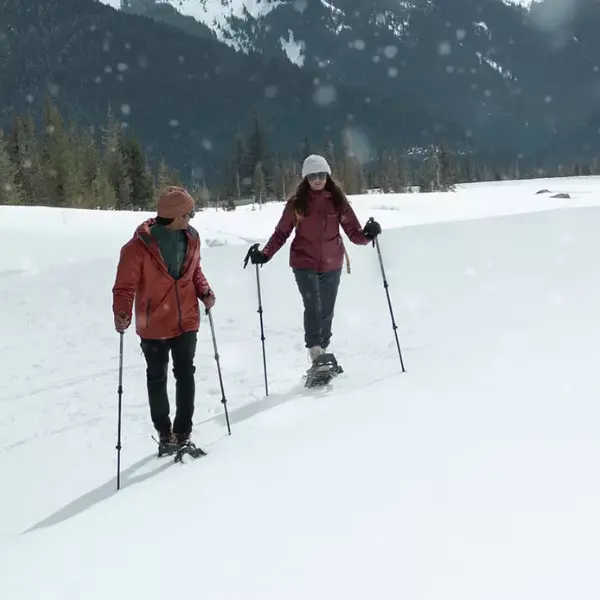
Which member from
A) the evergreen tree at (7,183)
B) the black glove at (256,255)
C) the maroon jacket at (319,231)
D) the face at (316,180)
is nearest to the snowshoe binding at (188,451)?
the black glove at (256,255)

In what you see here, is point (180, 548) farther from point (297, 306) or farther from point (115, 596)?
point (297, 306)

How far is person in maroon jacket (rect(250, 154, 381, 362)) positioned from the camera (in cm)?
611

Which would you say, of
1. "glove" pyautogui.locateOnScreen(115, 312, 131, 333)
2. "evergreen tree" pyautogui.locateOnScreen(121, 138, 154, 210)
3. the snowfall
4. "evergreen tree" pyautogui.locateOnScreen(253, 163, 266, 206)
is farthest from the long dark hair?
"evergreen tree" pyautogui.locateOnScreen(253, 163, 266, 206)

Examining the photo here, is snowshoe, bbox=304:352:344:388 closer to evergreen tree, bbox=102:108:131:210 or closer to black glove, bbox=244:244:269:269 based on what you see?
black glove, bbox=244:244:269:269

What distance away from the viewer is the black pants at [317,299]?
6.25 metres

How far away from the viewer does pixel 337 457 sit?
148 inches

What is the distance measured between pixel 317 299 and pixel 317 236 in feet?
2.05

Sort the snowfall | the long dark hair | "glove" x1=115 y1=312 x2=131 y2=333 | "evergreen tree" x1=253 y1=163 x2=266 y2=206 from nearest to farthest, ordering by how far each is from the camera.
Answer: the snowfall
"glove" x1=115 y1=312 x2=131 y2=333
the long dark hair
"evergreen tree" x1=253 y1=163 x2=266 y2=206

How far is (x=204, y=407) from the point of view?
6875 mm

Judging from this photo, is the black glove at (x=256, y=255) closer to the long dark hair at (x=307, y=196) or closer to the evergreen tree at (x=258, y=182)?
the long dark hair at (x=307, y=196)

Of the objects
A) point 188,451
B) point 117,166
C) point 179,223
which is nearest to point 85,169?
point 117,166

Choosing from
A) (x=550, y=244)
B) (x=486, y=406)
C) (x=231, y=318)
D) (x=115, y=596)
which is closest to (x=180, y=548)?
(x=115, y=596)

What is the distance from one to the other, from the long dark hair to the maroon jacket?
3 cm

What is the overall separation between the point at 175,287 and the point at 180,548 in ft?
7.64
